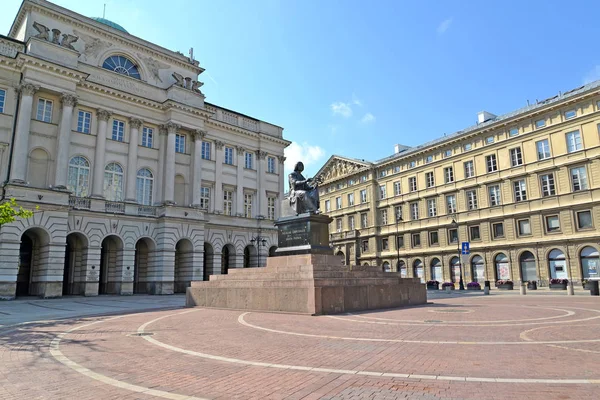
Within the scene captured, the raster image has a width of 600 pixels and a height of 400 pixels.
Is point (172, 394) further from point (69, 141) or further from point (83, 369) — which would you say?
point (69, 141)

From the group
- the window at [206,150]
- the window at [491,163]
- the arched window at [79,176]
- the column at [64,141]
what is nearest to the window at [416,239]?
the window at [491,163]

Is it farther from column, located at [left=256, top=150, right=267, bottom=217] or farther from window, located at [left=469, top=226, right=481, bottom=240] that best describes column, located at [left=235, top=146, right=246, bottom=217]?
window, located at [left=469, top=226, right=481, bottom=240]

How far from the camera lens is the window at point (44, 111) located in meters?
31.5

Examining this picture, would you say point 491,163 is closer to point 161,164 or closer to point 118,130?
point 161,164

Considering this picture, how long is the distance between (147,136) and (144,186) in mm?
4788

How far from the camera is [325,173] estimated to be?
72.9 m

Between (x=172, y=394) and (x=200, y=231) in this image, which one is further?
(x=200, y=231)

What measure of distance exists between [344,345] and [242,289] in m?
8.59

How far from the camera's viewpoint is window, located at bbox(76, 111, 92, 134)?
3400cm

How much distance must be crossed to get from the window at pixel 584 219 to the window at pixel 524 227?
4649mm

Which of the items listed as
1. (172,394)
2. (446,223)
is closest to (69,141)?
(172,394)

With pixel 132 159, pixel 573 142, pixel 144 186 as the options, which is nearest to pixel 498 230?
pixel 573 142

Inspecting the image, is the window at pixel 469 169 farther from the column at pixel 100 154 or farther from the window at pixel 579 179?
the column at pixel 100 154

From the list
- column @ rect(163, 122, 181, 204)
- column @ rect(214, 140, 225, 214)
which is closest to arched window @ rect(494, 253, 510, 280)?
column @ rect(214, 140, 225, 214)
